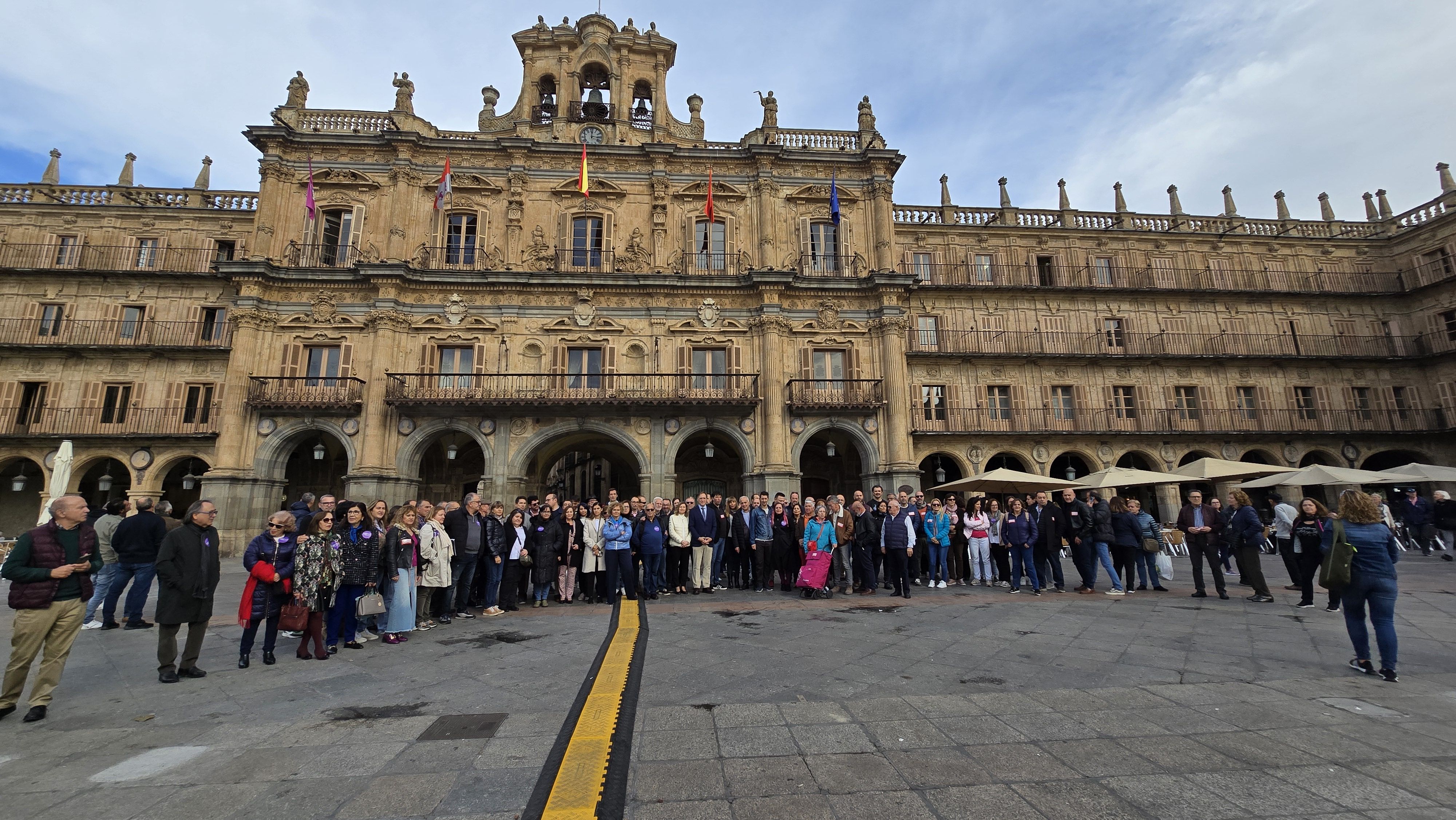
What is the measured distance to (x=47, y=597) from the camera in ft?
15.3

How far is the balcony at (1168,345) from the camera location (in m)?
23.0

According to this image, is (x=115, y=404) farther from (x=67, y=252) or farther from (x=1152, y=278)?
(x=1152, y=278)

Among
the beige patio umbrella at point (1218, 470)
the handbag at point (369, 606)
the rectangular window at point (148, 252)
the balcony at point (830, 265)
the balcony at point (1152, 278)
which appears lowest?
the handbag at point (369, 606)

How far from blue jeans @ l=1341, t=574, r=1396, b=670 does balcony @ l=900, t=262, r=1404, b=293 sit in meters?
19.2

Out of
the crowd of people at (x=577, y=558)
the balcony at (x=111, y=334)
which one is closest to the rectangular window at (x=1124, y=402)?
the crowd of people at (x=577, y=558)

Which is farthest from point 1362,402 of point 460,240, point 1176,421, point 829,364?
point 460,240

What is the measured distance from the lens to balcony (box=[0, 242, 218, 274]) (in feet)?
71.9

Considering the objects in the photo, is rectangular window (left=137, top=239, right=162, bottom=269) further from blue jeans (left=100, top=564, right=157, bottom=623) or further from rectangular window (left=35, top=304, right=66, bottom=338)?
blue jeans (left=100, top=564, right=157, bottom=623)

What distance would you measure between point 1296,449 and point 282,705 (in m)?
31.3

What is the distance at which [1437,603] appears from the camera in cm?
838

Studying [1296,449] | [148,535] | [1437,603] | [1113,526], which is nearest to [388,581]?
[148,535]

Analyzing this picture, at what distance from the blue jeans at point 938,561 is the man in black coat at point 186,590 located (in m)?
10.7

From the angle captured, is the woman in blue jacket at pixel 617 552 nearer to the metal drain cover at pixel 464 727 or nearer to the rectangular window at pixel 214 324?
the metal drain cover at pixel 464 727

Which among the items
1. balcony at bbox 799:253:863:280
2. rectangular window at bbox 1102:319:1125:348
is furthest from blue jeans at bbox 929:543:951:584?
rectangular window at bbox 1102:319:1125:348
